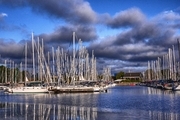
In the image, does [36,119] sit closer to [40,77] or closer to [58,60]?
[40,77]

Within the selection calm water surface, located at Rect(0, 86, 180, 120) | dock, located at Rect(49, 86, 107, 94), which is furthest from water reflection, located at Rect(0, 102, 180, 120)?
dock, located at Rect(49, 86, 107, 94)

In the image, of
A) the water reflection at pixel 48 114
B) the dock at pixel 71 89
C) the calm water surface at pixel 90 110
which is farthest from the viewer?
the dock at pixel 71 89

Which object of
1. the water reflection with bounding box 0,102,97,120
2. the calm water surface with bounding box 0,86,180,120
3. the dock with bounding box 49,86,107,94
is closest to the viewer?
the water reflection with bounding box 0,102,97,120

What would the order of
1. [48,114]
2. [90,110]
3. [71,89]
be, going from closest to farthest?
[48,114] < [90,110] < [71,89]

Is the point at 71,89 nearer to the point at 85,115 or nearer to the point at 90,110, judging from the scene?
the point at 90,110

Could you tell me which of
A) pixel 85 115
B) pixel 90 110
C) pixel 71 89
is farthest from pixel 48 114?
pixel 71 89

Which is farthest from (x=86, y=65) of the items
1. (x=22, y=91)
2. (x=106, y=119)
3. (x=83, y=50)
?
(x=106, y=119)

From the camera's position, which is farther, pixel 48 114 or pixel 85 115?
Result: pixel 48 114

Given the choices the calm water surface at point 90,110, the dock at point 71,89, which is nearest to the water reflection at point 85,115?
the calm water surface at point 90,110

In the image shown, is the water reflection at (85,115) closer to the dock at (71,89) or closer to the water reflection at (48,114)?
the water reflection at (48,114)

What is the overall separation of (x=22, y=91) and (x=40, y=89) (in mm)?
6561

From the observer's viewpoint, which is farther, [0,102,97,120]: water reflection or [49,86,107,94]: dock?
[49,86,107,94]: dock

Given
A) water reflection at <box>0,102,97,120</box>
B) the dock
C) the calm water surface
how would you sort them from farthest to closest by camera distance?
the dock → the calm water surface → water reflection at <box>0,102,97,120</box>

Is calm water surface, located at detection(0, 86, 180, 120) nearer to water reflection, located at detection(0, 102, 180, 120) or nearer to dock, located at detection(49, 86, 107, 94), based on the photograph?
water reflection, located at detection(0, 102, 180, 120)
